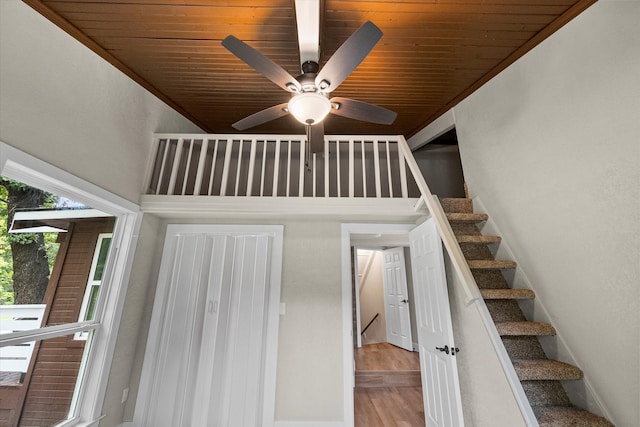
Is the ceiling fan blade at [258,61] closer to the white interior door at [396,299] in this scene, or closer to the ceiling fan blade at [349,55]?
the ceiling fan blade at [349,55]

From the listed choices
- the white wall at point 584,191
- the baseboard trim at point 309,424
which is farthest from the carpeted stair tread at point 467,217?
the baseboard trim at point 309,424

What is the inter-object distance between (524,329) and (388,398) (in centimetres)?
241

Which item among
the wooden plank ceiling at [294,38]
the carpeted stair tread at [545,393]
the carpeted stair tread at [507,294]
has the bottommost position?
the carpeted stair tread at [545,393]

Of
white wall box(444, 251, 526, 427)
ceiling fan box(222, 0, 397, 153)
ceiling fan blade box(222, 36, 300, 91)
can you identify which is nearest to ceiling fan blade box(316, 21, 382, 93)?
ceiling fan box(222, 0, 397, 153)

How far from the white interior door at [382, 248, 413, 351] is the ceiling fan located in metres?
4.37

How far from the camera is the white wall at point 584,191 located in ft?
5.39

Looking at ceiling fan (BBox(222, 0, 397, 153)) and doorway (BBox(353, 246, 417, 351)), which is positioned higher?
ceiling fan (BBox(222, 0, 397, 153))

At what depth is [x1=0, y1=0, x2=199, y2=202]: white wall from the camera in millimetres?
1703

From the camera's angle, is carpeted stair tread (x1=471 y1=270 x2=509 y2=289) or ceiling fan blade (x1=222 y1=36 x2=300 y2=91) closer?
ceiling fan blade (x1=222 y1=36 x2=300 y2=91)

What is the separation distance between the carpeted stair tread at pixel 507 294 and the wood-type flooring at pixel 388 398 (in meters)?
1.93

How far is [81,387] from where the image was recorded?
234 cm

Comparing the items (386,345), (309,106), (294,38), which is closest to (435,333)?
(309,106)

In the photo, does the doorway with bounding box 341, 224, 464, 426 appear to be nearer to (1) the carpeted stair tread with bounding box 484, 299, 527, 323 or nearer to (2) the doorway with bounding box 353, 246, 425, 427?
(1) the carpeted stair tread with bounding box 484, 299, 527, 323

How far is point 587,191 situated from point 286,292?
292cm
